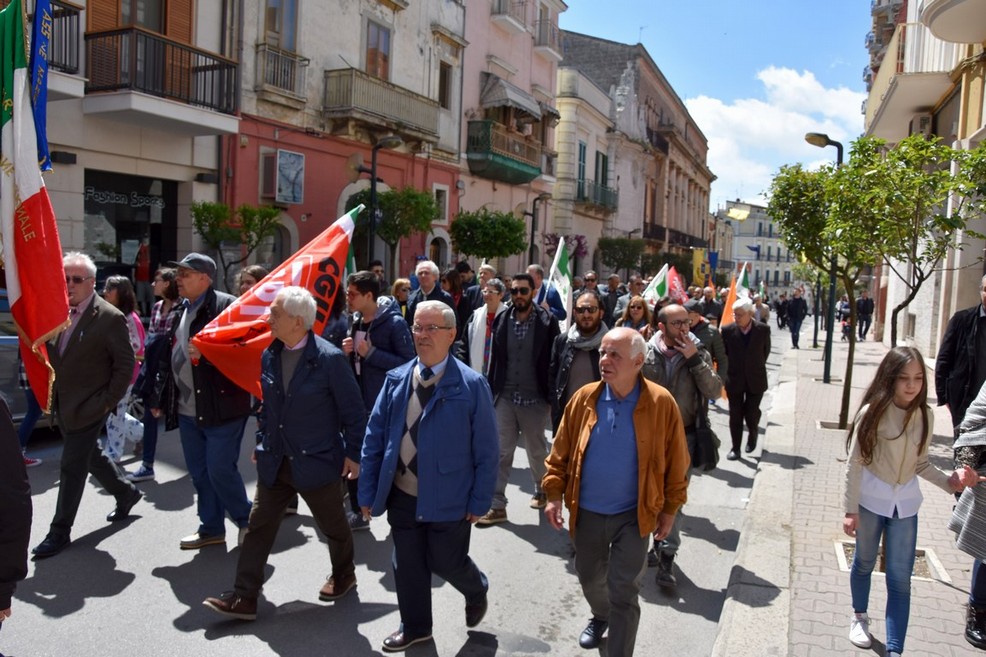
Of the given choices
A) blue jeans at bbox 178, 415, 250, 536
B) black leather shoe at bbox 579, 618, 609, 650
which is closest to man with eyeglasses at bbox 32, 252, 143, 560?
blue jeans at bbox 178, 415, 250, 536

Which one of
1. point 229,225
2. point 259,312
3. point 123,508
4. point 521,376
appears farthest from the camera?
point 229,225

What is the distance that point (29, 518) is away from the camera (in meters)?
2.74

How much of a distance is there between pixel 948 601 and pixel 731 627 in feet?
4.46

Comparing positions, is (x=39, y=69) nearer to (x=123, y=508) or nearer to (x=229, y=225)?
(x=123, y=508)

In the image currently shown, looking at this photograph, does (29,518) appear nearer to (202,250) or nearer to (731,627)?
(731,627)

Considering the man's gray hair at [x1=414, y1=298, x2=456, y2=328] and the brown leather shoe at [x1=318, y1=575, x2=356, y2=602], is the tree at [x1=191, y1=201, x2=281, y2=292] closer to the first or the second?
the brown leather shoe at [x1=318, y1=575, x2=356, y2=602]

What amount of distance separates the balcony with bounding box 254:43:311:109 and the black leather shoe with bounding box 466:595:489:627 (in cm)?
1441

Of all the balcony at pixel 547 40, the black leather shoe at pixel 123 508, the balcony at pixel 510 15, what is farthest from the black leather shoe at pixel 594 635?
the balcony at pixel 547 40

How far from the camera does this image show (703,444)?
17.0 feet

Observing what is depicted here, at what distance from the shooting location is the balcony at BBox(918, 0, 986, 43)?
1080 cm

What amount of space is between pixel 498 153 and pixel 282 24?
946cm

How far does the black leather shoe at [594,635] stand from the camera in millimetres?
4242

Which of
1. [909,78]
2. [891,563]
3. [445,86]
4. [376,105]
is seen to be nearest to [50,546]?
[891,563]

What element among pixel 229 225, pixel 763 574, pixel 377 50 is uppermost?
pixel 377 50
